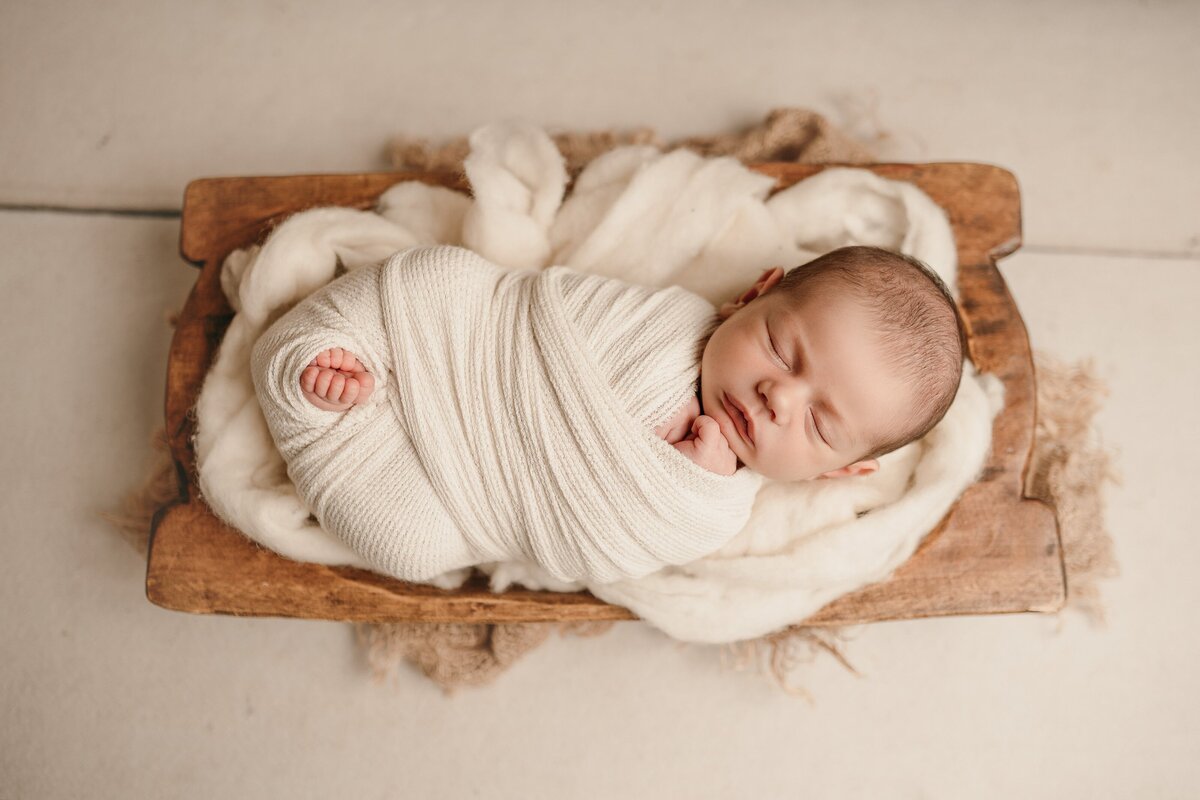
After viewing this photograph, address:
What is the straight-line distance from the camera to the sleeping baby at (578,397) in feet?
3.37

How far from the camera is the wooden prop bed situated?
1215mm

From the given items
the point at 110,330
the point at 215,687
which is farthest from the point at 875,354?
the point at 110,330

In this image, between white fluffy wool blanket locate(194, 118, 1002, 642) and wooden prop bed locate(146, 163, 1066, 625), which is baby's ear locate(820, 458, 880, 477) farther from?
wooden prop bed locate(146, 163, 1066, 625)

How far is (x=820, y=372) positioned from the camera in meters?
1.02

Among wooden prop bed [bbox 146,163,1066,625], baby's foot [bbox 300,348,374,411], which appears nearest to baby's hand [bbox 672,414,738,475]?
wooden prop bed [bbox 146,163,1066,625]

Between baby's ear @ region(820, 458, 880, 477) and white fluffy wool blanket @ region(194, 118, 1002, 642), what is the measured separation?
0.07 m

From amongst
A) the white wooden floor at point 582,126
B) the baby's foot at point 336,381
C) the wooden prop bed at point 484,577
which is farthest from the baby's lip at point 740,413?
the white wooden floor at point 582,126

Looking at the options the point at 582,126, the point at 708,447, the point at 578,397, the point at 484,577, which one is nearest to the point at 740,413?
the point at 708,447

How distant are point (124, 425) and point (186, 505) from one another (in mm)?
420

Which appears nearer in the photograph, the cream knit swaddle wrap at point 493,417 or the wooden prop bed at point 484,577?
the cream knit swaddle wrap at point 493,417

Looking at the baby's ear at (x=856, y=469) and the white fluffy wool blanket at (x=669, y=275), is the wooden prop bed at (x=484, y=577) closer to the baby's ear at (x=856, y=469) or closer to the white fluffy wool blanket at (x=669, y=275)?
the white fluffy wool blanket at (x=669, y=275)

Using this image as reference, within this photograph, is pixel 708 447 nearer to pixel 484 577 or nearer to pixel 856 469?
pixel 856 469

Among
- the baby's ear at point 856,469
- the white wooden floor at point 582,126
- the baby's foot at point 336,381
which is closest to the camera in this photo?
the baby's foot at point 336,381

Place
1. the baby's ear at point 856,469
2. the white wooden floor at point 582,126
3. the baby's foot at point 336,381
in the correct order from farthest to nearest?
the white wooden floor at point 582,126 < the baby's ear at point 856,469 < the baby's foot at point 336,381
